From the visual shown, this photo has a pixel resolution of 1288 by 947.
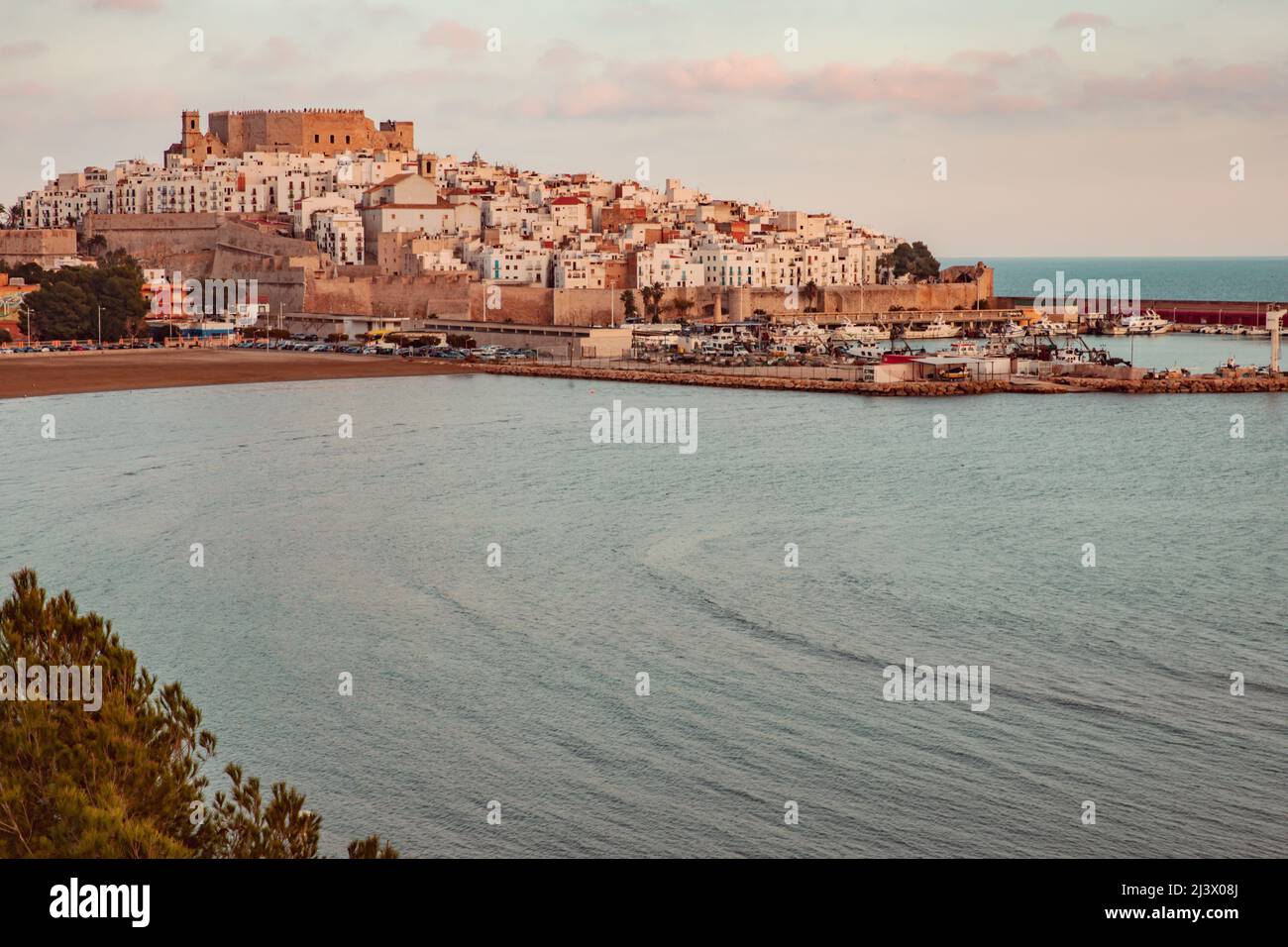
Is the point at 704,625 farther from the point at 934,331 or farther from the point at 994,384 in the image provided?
the point at 934,331

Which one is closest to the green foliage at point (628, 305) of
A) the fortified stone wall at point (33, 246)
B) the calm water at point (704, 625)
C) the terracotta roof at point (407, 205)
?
the terracotta roof at point (407, 205)

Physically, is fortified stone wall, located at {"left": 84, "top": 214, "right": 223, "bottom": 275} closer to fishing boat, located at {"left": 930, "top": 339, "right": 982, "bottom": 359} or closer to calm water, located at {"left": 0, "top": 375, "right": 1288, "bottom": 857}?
fishing boat, located at {"left": 930, "top": 339, "right": 982, "bottom": 359}

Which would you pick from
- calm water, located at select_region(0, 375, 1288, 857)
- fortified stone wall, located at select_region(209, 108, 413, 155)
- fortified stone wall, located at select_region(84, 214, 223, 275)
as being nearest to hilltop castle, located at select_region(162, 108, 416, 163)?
fortified stone wall, located at select_region(209, 108, 413, 155)

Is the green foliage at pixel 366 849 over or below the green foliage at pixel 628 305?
below

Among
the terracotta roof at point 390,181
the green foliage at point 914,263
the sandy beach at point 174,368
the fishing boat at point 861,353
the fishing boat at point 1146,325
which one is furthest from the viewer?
the green foliage at point 914,263

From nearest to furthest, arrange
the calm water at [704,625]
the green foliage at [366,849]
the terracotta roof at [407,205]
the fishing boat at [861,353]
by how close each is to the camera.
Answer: the green foliage at [366,849], the calm water at [704,625], the fishing boat at [861,353], the terracotta roof at [407,205]

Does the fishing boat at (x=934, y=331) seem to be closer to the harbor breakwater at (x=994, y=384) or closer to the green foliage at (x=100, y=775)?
the harbor breakwater at (x=994, y=384)
